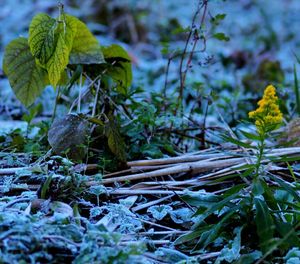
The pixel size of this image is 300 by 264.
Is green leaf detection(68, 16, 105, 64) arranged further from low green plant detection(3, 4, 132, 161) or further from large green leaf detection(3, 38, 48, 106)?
large green leaf detection(3, 38, 48, 106)

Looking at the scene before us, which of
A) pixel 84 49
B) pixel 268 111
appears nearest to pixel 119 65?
pixel 84 49

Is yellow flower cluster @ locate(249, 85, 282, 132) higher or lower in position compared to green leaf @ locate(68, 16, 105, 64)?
lower

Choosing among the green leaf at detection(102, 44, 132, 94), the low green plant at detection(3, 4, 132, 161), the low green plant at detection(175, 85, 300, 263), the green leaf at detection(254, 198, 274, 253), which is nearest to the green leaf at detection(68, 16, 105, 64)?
the low green plant at detection(3, 4, 132, 161)

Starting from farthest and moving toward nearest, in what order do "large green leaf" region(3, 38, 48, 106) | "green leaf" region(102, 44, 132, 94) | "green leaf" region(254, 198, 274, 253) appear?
1. "green leaf" region(102, 44, 132, 94)
2. "large green leaf" region(3, 38, 48, 106)
3. "green leaf" region(254, 198, 274, 253)

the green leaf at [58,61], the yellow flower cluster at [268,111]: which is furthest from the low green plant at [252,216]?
the green leaf at [58,61]

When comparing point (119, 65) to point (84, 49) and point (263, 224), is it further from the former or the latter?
point (263, 224)

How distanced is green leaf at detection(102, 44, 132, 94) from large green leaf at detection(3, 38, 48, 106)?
10.1 inches

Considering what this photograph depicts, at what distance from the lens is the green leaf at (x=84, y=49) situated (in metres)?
1.78

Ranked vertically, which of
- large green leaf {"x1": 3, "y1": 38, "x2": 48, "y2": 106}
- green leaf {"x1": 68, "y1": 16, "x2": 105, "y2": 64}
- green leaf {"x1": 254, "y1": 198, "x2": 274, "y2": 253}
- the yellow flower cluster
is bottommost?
green leaf {"x1": 254, "y1": 198, "x2": 274, "y2": 253}

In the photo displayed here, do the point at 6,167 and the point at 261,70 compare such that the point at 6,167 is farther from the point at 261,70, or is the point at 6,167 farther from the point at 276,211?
the point at 261,70

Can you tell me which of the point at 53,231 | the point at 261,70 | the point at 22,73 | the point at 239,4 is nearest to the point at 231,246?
the point at 53,231

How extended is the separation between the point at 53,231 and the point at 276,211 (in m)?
0.58

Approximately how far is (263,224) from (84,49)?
88 cm

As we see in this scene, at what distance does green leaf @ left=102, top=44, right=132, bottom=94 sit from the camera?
1.89 meters
